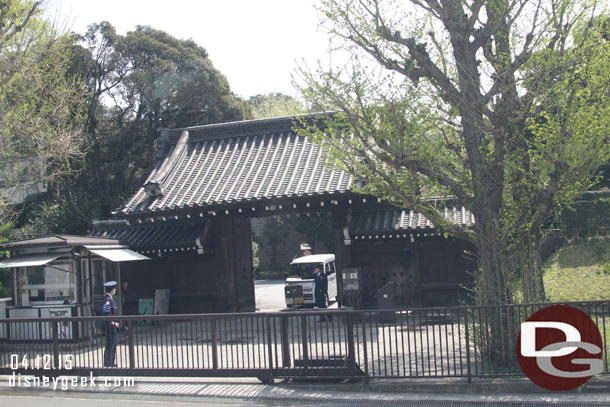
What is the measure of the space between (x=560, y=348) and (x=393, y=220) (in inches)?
341

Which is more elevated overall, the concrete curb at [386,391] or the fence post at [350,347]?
the fence post at [350,347]

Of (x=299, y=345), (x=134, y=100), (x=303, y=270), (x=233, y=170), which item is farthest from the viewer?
(x=134, y=100)

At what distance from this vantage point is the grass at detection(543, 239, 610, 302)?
1533cm

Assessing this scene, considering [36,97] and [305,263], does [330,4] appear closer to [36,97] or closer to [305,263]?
[36,97]

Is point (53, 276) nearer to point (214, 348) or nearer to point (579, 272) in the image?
point (214, 348)

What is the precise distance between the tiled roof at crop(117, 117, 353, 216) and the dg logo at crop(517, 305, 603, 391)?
8.14m

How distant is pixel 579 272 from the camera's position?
16.8 metres

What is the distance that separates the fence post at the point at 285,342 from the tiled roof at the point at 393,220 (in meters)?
7.42

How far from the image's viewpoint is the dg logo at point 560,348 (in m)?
8.42

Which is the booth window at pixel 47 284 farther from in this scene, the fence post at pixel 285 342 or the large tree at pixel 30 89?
the fence post at pixel 285 342

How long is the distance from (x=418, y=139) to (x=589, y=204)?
38.2 feet

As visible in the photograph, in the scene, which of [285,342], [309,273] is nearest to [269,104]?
[309,273]

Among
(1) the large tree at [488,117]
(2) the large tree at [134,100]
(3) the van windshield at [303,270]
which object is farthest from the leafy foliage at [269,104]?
(1) the large tree at [488,117]

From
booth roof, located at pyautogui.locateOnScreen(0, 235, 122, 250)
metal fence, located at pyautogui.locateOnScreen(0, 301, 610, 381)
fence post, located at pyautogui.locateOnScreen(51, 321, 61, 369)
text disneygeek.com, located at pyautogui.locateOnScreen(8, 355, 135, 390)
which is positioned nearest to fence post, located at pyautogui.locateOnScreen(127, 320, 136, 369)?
metal fence, located at pyautogui.locateOnScreen(0, 301, 610, 381)
